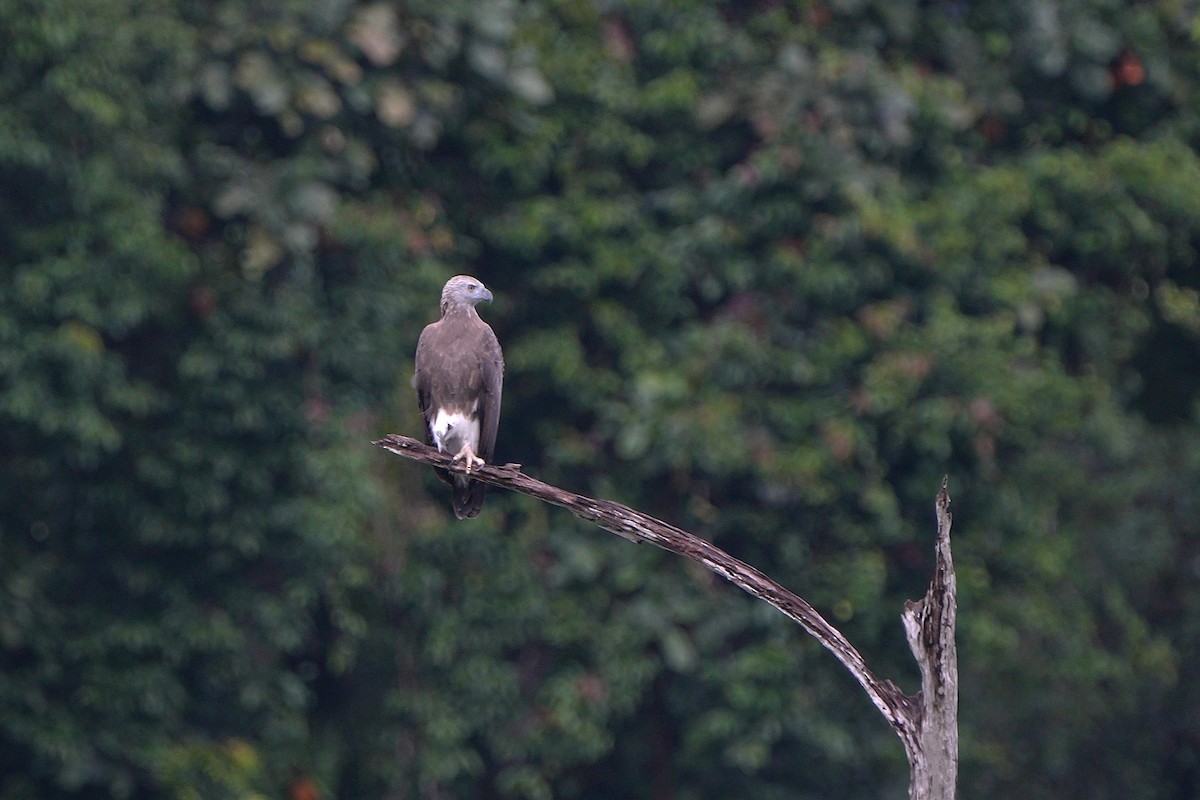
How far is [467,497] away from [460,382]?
1.43ft

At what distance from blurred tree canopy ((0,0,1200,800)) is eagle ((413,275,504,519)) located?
161 cm

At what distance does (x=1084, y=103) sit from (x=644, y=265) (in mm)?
2579

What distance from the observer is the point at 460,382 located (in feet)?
20.2

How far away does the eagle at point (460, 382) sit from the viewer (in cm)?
617

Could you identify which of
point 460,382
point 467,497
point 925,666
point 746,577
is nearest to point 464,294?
point 460,382

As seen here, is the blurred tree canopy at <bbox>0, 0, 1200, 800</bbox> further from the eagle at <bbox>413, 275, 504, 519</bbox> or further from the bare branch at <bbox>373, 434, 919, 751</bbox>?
the bare branch at <bbox>373, 434, 919, 751</bbox>

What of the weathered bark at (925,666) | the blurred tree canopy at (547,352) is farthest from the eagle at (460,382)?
the weathered bark at (925,666)

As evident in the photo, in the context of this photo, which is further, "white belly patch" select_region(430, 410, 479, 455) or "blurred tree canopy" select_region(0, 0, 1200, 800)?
"blurred tree canopy" select_region(0, 0, 1200, 800)

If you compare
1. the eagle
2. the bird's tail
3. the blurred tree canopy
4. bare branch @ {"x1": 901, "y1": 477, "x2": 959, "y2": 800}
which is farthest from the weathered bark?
the blurred tree canopy

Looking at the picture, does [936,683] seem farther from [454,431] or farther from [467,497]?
[454,431]

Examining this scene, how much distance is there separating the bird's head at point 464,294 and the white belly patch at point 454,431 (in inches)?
17.8

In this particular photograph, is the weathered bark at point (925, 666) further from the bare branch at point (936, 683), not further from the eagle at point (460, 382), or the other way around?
the eagle at point (460, 382)

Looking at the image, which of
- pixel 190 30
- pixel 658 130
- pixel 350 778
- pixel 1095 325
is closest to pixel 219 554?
pixel 350 778

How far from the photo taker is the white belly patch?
6.21 metres
